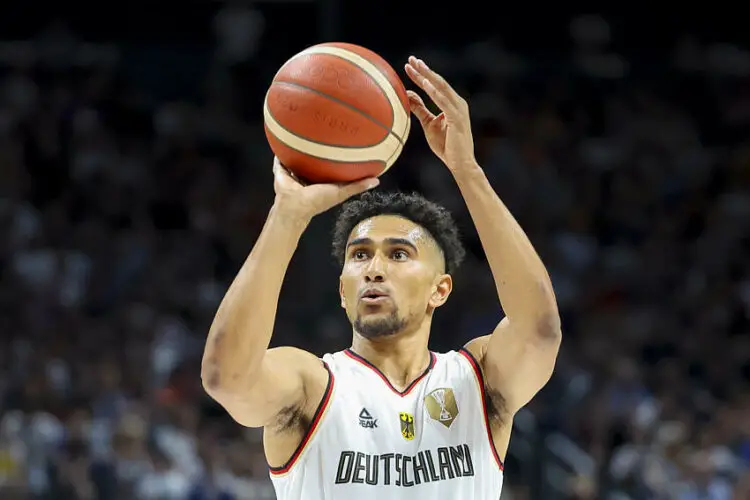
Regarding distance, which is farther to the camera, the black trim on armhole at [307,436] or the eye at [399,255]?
the eye at [399,255]

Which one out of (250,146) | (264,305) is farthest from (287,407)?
(250,146)

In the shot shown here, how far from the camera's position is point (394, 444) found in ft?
12.3

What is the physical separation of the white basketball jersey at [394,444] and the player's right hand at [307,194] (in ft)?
2.31

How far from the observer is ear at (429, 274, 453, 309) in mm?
4074

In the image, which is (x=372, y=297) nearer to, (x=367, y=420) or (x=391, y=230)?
(x=391, y=230)

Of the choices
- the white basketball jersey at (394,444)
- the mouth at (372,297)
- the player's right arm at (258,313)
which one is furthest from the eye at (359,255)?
the player's right arm at (258,313)

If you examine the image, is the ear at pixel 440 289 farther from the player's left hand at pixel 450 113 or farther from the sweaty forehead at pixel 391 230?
the player's left hand at pixel 450 113

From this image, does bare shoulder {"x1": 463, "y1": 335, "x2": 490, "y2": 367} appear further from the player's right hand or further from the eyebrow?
the player's right hand

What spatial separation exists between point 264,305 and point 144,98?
7.89 meters

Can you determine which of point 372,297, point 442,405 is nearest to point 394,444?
point 442,405

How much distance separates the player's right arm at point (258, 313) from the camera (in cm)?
323

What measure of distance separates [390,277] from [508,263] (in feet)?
1.55

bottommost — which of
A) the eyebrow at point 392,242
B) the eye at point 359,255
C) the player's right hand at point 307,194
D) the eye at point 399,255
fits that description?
the eye at point 359,255

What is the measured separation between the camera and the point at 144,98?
10750mm
